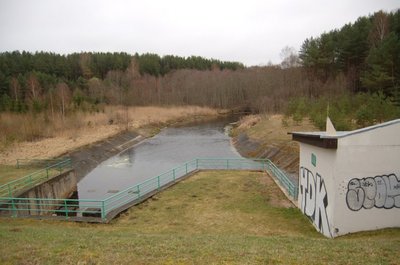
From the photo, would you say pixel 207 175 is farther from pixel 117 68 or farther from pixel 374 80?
pixel 117 68

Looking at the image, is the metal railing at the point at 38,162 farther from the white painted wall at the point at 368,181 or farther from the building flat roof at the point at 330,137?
the white painted wall at the point at 368,181

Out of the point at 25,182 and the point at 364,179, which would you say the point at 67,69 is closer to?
the point at 25,182

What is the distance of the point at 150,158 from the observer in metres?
41.5

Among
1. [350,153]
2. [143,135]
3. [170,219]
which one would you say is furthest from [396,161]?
[143,135]

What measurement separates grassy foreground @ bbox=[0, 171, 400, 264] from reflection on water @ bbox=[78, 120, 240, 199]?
10134mm

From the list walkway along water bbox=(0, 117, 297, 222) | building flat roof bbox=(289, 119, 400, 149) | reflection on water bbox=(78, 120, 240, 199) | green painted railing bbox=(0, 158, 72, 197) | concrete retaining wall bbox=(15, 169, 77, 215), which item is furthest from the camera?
reflection on water bbox=(78, 120, 240, 199)

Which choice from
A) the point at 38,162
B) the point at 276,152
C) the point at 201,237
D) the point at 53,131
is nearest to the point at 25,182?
the point at 38,162

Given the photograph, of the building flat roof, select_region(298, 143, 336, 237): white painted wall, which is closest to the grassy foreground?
select_region(298, 143, 336, 237): white painted wall

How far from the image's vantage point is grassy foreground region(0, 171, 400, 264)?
8711mm

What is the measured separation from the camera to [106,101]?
297ft

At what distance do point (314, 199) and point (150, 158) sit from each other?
2945 centimetres

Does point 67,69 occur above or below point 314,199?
above

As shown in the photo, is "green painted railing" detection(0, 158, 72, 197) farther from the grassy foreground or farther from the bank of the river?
the bank of the river

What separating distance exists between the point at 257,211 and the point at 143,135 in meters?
47.1
